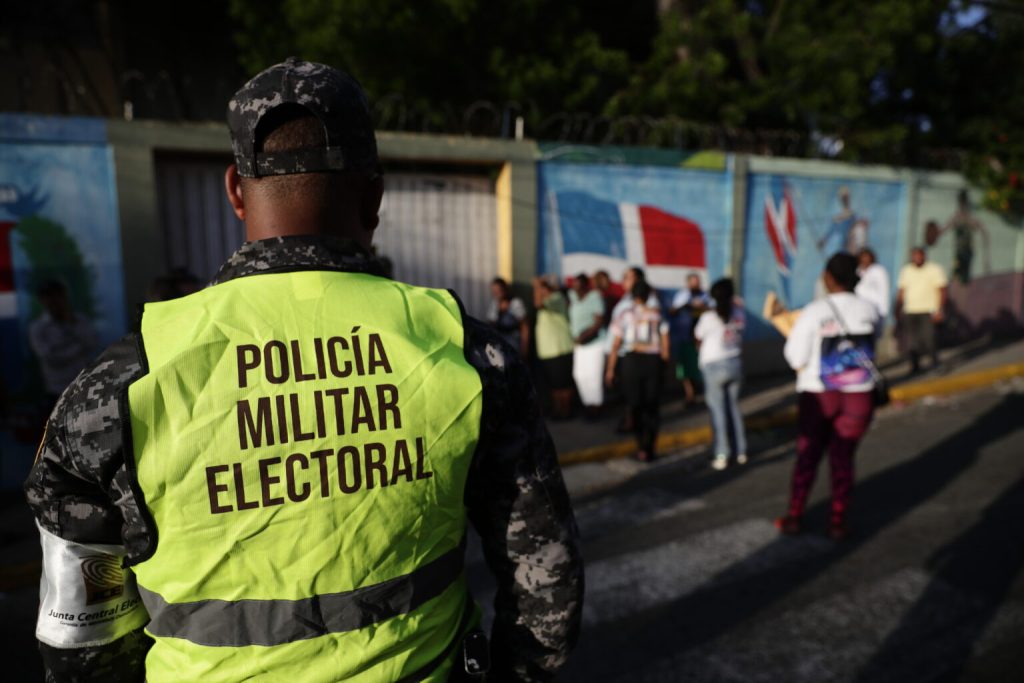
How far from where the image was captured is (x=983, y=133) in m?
12.0

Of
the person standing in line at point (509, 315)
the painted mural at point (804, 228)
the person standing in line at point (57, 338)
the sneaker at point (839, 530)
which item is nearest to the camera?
the sneaker at point (839, 530)

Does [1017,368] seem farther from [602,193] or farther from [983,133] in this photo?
[602,193]

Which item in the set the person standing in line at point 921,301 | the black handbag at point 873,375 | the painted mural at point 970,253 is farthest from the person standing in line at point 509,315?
the painted mural at point 970,253

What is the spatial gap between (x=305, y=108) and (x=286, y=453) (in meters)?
0.56

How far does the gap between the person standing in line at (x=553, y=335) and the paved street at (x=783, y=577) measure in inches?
62.5

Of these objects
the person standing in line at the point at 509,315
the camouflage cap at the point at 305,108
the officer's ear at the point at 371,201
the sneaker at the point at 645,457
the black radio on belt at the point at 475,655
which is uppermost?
the camouflage cap at the point at 305,108

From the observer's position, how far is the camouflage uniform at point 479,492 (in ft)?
3.59

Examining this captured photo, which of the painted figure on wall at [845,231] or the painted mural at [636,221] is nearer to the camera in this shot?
the painted mural at [636,221]

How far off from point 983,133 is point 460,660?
13854 mm

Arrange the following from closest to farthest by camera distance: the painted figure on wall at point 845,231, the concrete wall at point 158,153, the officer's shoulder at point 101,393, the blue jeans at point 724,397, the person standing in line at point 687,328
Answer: the officer's shoulder at point 101,393 → the blue jeans at point 724,397 → the concrete wall at point 158,153 → the person standing in line at point 687,328 → the painted figure on wall at point 845,231

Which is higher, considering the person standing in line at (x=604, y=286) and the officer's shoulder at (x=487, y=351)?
the officer's shoulder at (x=487, y=351)

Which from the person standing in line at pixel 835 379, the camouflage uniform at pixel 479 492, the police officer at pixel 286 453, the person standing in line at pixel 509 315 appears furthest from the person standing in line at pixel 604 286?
the police officer at pixel 286 453

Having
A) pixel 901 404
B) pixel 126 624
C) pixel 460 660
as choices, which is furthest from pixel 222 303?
pixel 901 404

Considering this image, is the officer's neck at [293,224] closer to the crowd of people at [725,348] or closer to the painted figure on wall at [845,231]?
the crowd of people at [725,348]
